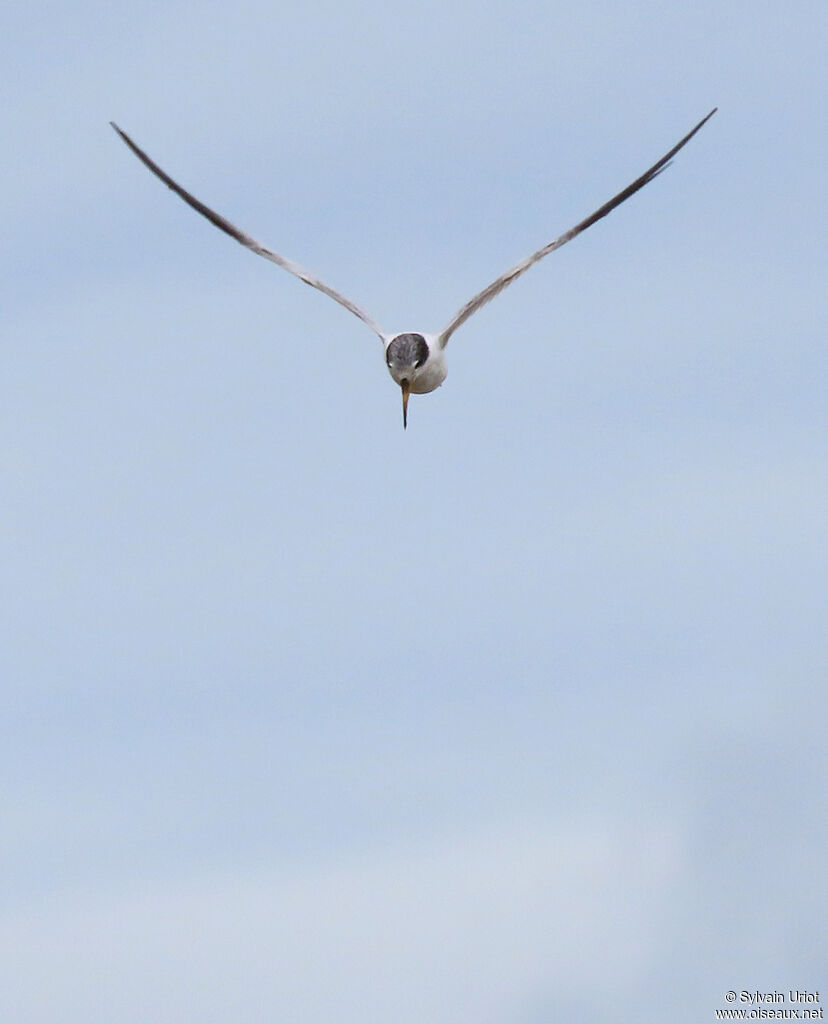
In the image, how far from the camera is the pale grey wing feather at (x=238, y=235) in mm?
41312

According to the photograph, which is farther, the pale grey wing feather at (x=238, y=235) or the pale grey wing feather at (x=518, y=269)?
the pale grey wing feather at (x=238, y=235)

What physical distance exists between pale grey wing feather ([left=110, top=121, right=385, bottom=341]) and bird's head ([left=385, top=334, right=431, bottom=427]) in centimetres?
289

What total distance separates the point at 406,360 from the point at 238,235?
7233 millimetres

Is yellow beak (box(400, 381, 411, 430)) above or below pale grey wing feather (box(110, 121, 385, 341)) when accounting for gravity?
below

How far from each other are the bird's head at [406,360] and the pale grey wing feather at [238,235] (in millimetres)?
2889

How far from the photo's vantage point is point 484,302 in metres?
38.9

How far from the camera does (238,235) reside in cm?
4297

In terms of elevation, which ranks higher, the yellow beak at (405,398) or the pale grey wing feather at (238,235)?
the pale grey wing feather at (238,235)

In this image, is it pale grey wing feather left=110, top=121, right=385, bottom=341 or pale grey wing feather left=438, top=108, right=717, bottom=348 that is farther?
pale grey wing feather left=110, top=121, right=385, bottom=341

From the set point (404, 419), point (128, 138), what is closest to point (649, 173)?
point (404, 419)

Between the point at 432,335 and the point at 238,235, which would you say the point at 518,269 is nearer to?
the point at 432,335

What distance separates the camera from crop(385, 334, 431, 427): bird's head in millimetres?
37438

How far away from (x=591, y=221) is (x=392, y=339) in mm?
4708

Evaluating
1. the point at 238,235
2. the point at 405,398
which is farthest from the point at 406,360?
the point at 238,235
